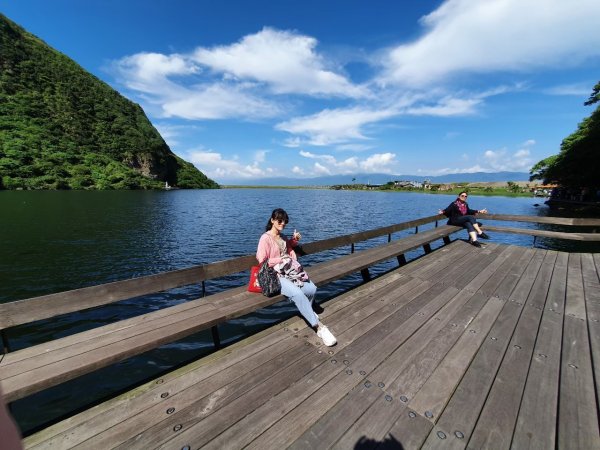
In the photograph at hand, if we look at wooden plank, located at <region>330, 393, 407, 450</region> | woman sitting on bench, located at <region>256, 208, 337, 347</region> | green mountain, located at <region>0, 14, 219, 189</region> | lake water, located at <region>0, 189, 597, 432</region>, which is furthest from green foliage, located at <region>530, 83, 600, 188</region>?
green mountain, located at <region>0, 14, 219, 189</region>

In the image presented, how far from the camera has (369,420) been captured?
2.75 metres

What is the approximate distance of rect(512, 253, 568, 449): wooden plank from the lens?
259 centimetres

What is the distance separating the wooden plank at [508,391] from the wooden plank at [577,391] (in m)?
0.34

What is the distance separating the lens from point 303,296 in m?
4.47

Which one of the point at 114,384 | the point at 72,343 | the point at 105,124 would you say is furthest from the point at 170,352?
the point at 105,124

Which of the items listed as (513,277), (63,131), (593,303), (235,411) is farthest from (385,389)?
(63,131)

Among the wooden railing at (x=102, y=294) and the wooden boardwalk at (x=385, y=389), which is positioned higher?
the wooden railing at (x=102, y=294)

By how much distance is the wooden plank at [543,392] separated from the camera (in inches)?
102

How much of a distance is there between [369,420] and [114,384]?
5127 millimetres

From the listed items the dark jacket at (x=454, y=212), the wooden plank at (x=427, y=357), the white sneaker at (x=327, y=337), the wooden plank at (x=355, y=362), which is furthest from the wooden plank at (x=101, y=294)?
the dark jacket at (x=454, y=212)

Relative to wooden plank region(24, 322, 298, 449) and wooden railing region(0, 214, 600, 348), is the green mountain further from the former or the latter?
wooden plank region(24, 322, 298, 449)

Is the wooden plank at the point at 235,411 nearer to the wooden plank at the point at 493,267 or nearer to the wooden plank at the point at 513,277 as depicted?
the wooden plank at the point at 493,267

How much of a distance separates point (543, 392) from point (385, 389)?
1.70 metres

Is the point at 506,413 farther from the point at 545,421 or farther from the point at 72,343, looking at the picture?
the point at 72,343
